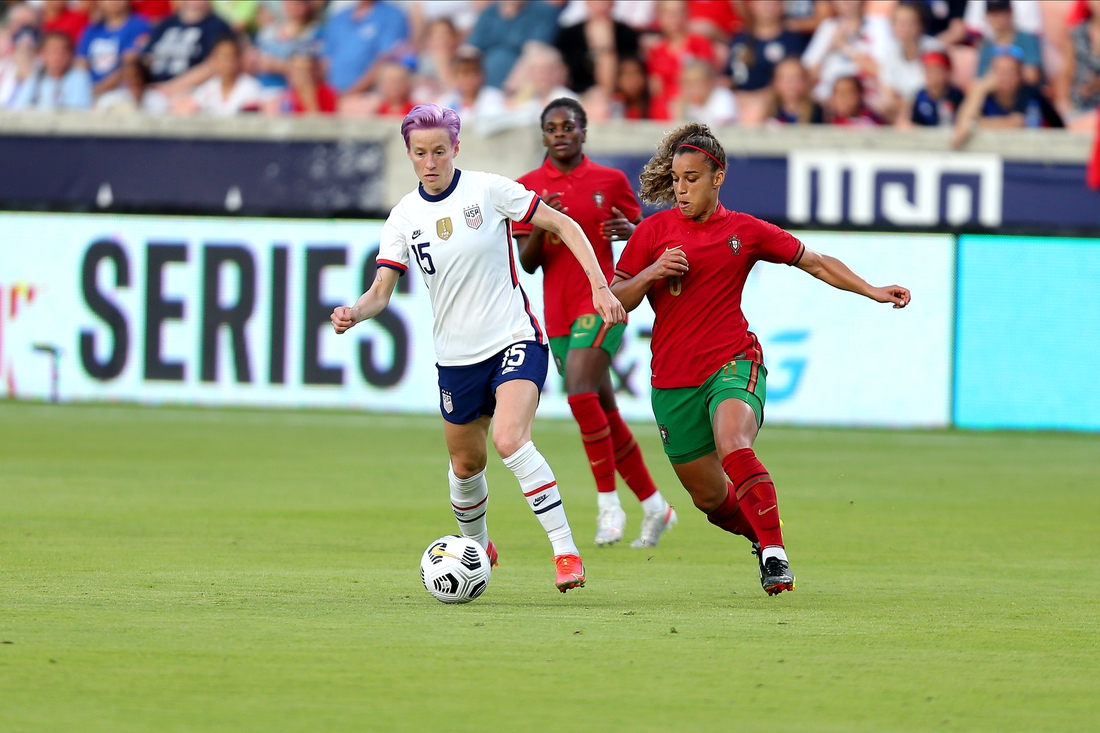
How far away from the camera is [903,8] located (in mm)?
18188

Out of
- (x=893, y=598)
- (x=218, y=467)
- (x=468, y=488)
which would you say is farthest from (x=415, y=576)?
(x=218, y=467)

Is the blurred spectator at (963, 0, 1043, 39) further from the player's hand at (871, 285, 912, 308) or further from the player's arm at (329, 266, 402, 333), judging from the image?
the player's arm at (329, 266, 402, 333)

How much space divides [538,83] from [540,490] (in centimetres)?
1163

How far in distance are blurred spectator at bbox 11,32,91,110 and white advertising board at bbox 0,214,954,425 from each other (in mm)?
3251

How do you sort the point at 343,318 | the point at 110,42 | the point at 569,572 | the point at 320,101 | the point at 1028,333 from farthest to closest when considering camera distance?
the point at 110,42 → the point at 320,101 → the point at 1028,333 → the point at 569,572 → the point at 343,318

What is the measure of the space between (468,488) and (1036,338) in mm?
9811

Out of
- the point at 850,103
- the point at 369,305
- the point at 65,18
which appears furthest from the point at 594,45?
the point at 369,305

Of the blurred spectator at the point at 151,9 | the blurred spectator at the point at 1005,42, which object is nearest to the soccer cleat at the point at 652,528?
the blurred spectator at the point at 1005,42

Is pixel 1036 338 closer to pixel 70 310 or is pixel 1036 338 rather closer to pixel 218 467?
pixel 218 467

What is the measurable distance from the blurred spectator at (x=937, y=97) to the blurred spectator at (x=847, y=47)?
2.18 feet

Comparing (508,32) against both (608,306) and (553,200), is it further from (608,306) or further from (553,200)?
(608,306)

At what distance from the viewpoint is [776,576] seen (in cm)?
691

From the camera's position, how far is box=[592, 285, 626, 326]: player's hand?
6.88 m

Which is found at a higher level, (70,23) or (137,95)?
(70,23)
